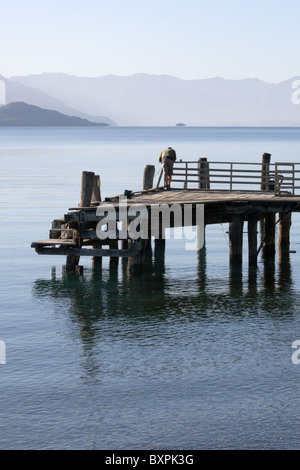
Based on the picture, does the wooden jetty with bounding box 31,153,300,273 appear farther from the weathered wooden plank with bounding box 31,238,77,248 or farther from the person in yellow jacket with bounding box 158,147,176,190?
the person in yellow jacket with bounding box 158,147,176,190

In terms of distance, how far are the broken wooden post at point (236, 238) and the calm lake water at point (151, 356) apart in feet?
2.67

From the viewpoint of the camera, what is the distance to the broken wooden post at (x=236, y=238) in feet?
91.9

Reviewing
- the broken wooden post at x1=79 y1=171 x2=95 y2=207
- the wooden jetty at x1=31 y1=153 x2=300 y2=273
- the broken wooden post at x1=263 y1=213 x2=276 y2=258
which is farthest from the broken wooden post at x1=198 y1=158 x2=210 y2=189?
the broken wooden post at x1=79 y1=171 x2=95 y2=207

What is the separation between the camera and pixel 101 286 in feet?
87.1

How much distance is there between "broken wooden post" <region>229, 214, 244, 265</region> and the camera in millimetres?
28019

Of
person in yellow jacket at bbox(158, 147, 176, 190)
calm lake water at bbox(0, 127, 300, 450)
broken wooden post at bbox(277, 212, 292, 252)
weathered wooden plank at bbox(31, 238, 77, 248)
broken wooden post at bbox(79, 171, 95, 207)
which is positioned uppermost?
person in yellow jacket at bbox(158, 147, 176, 190)

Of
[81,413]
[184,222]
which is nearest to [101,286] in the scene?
[184,222]

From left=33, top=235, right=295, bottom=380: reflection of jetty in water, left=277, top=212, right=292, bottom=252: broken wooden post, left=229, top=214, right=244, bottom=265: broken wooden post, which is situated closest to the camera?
left=33, top=235, right=295, bottom=380: reflection of jetty in water

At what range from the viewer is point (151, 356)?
18469 mm

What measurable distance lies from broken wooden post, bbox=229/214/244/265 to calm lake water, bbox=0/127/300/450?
2.67 ft

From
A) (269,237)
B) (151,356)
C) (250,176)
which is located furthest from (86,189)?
(151,356)

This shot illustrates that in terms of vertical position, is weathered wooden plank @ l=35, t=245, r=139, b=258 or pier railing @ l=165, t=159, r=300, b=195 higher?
pier railing @ l=165, t=159, r=300, b=195

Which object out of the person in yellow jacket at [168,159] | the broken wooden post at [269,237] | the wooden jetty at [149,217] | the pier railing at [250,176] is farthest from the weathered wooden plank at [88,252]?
the broken wooden post at [269,237]
